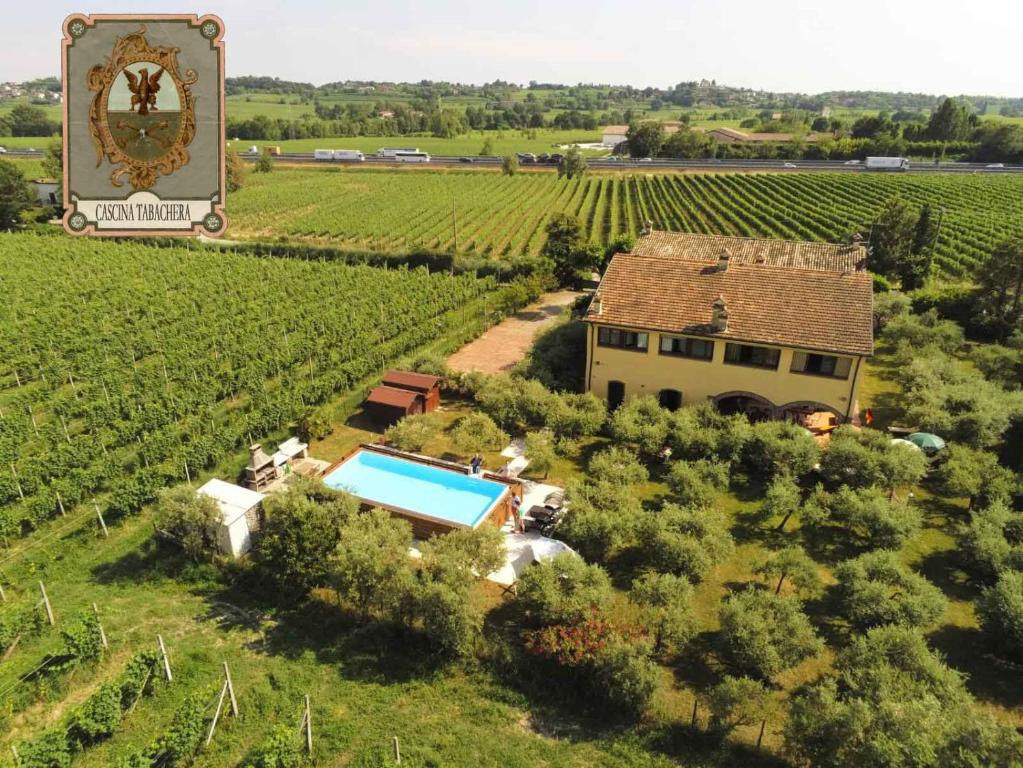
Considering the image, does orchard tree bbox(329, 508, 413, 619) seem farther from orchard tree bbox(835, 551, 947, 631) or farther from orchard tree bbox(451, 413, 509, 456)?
orchard tree bbox(835, 551, 947, 631)

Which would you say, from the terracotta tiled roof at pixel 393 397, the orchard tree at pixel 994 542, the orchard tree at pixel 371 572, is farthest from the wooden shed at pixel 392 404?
the orchard tree at pixel 994 542

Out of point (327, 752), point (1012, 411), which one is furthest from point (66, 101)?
point (1012, 411)

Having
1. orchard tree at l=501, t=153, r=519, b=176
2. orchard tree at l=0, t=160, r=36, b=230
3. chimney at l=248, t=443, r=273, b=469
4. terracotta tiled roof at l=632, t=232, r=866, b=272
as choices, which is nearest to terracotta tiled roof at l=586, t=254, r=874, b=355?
terracotta tiled roof at l=632, t=232, r=866, b=272

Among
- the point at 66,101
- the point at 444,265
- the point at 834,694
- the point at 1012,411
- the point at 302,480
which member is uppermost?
the point at 66,101

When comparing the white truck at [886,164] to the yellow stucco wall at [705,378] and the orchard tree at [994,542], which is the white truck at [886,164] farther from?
the orchard tree at [994,542]

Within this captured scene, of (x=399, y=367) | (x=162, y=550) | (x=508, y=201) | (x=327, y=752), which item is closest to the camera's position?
(x=327, y=752)

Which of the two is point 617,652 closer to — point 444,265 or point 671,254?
point 671,254
